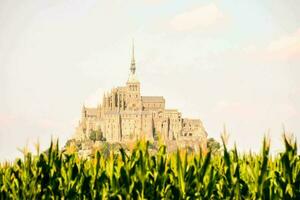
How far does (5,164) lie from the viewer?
55.1 ft

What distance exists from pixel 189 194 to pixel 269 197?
1794mm

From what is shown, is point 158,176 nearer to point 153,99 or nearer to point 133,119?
point 133,119

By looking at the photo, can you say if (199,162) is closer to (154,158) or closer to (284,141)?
(154,158)

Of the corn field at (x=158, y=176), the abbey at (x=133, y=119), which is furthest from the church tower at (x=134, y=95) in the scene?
the corn field at (x=158, y=176)

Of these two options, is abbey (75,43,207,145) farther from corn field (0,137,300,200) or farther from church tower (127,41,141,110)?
corn field (0,137,300,200)

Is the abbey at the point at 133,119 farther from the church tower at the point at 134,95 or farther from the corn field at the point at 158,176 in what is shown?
the corn field at the point at 158,176

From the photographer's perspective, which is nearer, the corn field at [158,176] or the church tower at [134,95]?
the corn field at [158,176]

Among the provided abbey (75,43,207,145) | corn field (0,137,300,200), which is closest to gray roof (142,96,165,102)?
abbey (75,43,207,145)

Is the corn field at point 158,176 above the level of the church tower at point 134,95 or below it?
below

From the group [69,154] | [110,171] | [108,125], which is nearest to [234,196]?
[110,171]

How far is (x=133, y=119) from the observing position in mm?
183375

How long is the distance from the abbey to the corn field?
163 m

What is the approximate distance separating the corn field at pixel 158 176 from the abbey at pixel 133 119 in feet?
533

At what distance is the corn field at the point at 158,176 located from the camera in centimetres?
1403
